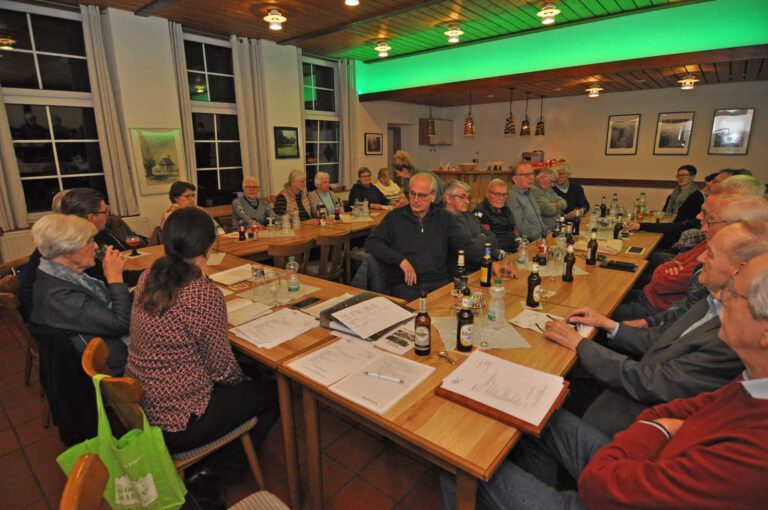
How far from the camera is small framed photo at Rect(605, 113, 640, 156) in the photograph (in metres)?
8.70

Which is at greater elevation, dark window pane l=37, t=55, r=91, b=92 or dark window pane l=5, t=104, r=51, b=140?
dark window pane l=37, t=55, r=91, b=92

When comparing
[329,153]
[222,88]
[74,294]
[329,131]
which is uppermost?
[222,88]

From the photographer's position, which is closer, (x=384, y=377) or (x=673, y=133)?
(x=384, y=377)

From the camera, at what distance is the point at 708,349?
143 centimetres

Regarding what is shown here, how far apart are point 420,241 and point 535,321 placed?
127 centimetres

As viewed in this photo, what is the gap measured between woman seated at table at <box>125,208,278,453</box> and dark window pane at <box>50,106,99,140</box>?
494cm

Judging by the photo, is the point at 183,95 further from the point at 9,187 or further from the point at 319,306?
the point at 319,306

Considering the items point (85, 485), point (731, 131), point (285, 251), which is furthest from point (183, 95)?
point (731, 131)

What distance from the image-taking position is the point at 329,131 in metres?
8.55

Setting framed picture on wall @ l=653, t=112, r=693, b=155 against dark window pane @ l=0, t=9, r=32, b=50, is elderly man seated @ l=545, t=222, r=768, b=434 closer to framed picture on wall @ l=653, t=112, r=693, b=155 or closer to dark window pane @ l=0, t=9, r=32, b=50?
dark window pane @ l=0, t=9, r=32, b=50

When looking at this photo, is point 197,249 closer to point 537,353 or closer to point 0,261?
point 537,353

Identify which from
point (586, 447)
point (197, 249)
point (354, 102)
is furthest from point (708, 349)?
point (354, 102)

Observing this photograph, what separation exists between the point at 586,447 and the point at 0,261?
239 inches

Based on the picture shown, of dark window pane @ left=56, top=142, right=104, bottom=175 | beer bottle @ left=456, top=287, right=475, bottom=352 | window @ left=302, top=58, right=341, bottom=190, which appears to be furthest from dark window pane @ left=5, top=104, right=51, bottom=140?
beer bottle @ left=456, top=287, right=475, bottom=352
